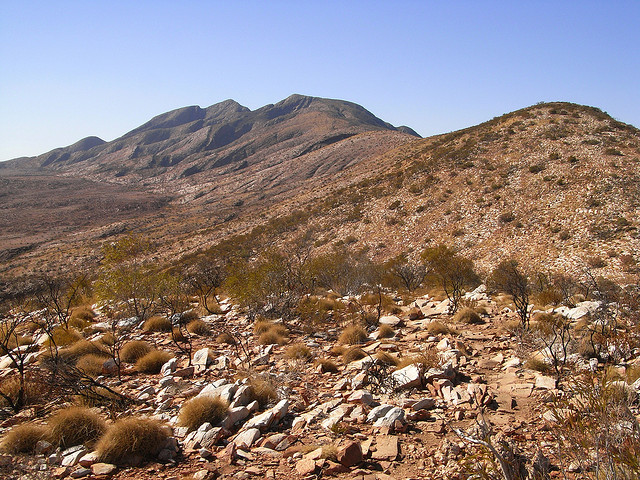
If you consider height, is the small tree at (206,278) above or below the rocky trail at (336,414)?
below

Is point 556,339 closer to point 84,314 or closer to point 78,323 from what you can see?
point 78,323

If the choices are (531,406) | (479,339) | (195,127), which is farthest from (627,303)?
(195,127)

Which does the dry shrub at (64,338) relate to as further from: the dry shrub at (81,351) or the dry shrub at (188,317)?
the dry shrub at (188,317)

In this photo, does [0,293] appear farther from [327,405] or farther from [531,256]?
[531,256]

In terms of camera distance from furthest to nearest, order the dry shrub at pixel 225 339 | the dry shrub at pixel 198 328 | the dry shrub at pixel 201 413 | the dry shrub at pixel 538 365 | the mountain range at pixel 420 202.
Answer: the mountain range at pixel 420 202 < the dry shrub at pixel 198 328 < the dry shrub at pixel 225 339 < the dry shrub at pixel 538 365 < the dry shrub at pixel 201 413

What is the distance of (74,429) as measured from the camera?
176 inches

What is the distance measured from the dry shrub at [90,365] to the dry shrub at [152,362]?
731mm

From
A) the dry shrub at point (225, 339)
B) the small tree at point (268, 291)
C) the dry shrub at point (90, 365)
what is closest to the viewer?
the dry shrub at point (90, 365)

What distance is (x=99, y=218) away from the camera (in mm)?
74062

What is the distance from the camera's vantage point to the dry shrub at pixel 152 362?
729 cm

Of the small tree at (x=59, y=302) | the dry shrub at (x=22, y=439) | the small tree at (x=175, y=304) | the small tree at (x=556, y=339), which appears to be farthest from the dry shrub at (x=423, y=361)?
the small tree at (x=59, y=302)

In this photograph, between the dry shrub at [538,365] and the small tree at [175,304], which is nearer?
the dry shrub at [538,365]

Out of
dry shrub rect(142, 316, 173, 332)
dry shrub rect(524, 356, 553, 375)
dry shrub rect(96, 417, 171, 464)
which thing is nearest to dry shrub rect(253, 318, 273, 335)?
dry shrub rect(142, 316, 173, 332)

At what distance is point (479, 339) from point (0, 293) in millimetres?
38405
